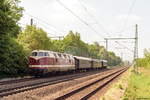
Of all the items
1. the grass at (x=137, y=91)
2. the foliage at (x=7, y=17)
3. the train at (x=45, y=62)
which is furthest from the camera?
the train at (x=45, y=62)

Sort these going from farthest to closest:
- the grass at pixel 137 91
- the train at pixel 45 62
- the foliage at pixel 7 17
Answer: the train at pixel 45 62, the foliage at pixel 7 17, the grass at pixel 137 91

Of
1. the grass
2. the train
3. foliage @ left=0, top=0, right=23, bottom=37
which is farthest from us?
the train

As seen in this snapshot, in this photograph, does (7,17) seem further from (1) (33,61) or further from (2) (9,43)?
(1) (33,61)

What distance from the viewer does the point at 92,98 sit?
17.8 m

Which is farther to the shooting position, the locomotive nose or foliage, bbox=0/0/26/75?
the locomotive nose

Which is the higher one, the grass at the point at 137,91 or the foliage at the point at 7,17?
the foliage at the point at 7,17

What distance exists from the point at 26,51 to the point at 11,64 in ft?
13.7

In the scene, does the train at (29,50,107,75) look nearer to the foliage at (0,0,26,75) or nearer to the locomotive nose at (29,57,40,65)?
the locomotive nose at (29,57,40,65)

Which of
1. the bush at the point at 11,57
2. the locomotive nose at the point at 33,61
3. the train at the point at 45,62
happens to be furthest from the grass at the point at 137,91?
the bush at the point at 11,57

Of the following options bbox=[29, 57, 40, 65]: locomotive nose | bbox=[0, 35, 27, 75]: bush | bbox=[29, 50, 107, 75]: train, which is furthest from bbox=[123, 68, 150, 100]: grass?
bbox=[0, 35, 27, 75]: bush

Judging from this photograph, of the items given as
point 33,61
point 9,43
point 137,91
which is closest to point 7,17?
point 9,43

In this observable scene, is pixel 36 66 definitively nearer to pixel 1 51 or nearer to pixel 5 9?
pixel 1 51

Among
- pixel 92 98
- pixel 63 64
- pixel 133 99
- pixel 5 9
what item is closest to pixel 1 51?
pixel 5 9

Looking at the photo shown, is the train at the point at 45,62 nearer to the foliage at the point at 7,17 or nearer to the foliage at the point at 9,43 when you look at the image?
the foliage at the point at 9,43
